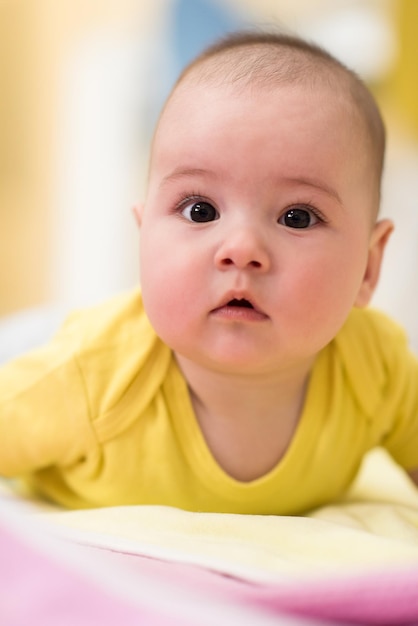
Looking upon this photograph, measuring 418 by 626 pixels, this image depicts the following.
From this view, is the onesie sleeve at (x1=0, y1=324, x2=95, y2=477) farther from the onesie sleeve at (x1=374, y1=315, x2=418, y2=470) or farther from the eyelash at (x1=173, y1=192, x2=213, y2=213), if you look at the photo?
the onesie sleeve at (x1=374, y1=315, x2=418, y2=470)

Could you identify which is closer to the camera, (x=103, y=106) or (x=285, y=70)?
(x=285, y=70)

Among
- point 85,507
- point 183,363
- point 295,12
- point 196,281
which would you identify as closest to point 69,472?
point 85,507

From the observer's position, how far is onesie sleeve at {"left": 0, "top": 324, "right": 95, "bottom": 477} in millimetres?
884

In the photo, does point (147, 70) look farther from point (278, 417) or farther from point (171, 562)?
point (171, 562)

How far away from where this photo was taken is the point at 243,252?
2.49 ft

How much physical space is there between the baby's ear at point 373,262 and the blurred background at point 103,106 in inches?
29.2

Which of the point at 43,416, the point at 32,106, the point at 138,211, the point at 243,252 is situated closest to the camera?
the point at 243,252

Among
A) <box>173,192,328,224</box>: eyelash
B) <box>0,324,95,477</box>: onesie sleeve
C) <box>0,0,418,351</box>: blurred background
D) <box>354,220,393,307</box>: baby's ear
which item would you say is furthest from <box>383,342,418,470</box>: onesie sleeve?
<box>0,0,418,351</box>: blurred background

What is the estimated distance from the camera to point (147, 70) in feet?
7.32

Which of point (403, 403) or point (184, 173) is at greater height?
point (184, 173)

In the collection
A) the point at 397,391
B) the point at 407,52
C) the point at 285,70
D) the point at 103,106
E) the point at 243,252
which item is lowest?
the point at 397,391

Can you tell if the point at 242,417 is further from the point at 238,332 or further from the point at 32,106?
the point at 32,106

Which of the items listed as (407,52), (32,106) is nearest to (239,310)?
(407,52)

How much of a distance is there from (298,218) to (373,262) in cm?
17
